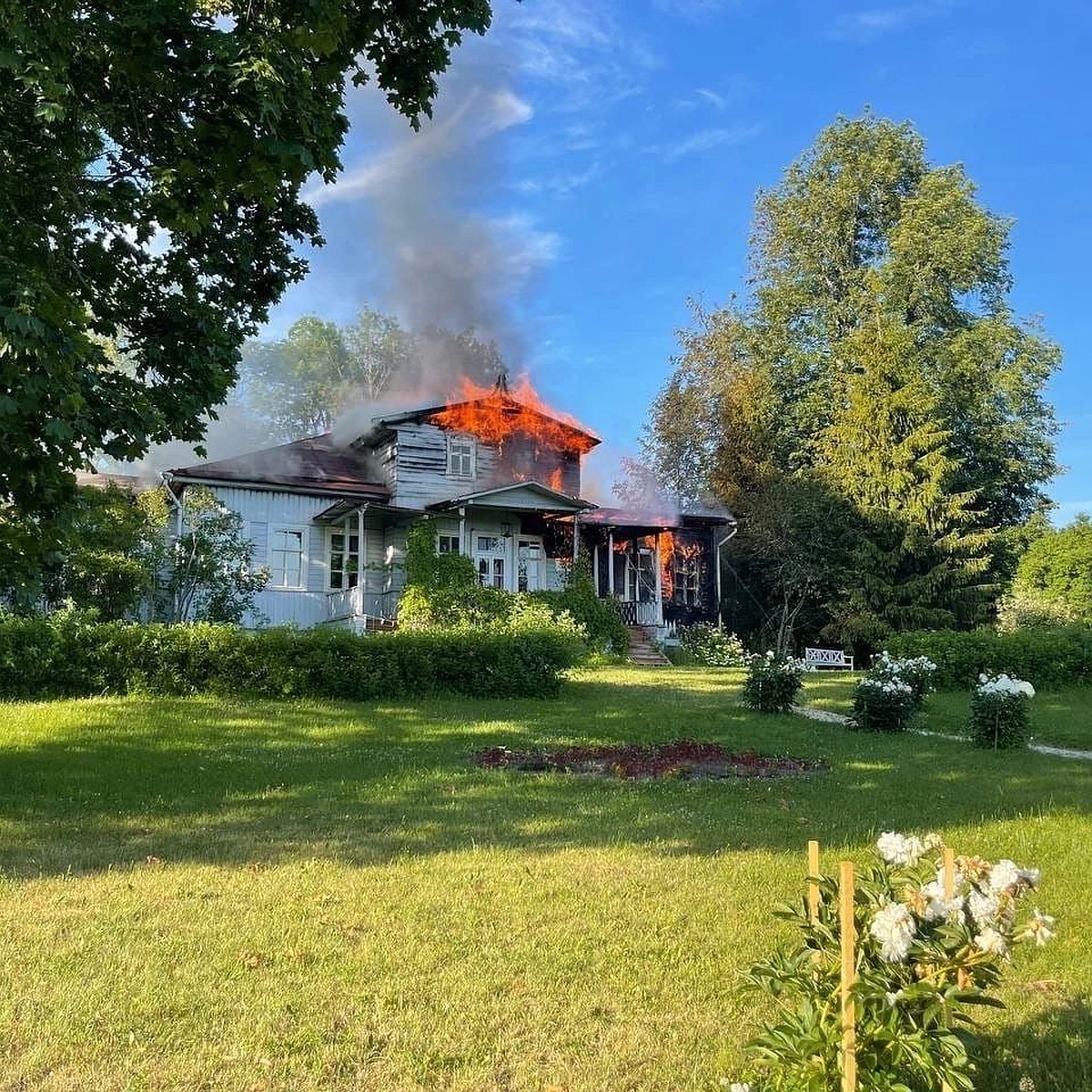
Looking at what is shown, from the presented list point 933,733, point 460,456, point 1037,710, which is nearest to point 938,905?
point 933,733

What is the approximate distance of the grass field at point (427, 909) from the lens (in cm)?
346

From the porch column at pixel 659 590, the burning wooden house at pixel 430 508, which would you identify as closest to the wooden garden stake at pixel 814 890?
the burning wooden house at pixel 430 508

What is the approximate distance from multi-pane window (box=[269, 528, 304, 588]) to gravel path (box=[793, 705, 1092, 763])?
14315 millimetres

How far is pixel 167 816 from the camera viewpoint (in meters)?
7.41

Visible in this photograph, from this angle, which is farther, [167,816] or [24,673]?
[24,673]

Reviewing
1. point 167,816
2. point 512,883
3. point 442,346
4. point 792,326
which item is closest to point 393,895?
point 512,883

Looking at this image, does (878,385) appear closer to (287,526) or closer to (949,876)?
(287,526)

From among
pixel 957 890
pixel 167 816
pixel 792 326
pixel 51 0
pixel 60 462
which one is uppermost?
pixel 792 326

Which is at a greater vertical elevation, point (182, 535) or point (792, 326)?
point (792, 326)

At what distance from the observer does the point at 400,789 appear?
8.47 metres

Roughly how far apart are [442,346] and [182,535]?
42.8 feet

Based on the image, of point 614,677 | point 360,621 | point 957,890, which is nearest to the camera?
point 957,890

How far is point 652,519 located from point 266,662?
1742 cm

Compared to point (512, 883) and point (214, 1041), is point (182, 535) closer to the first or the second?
point (512, 883)
